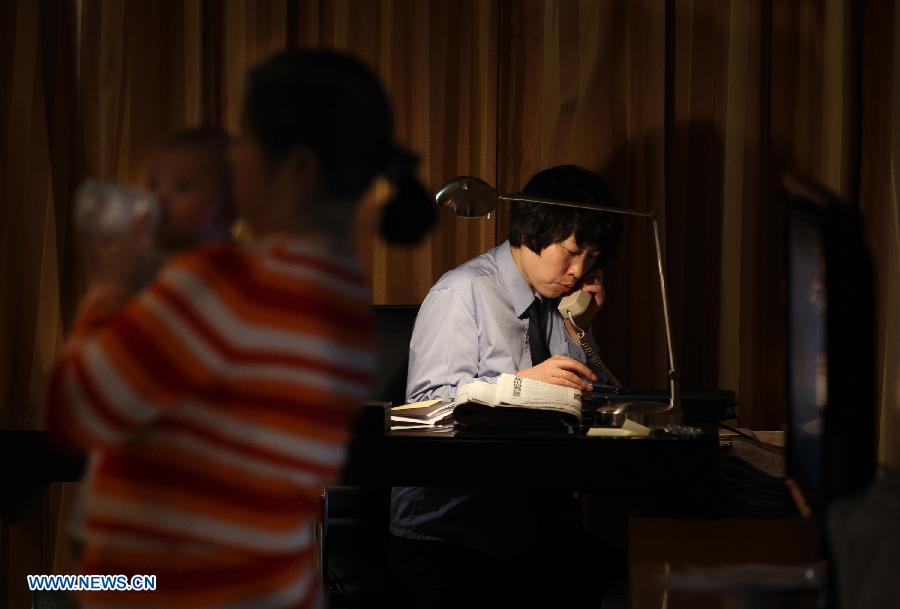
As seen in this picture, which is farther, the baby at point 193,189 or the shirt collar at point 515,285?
the shirt collar at point 515,285

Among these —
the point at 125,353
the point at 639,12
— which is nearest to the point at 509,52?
the point at 639,12

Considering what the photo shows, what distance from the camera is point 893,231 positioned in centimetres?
241

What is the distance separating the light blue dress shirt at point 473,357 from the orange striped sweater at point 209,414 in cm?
110

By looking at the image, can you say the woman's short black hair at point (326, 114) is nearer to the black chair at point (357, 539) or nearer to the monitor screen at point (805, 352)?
the monitor screen at point (805, 352)

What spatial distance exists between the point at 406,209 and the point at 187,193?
0.18 meters

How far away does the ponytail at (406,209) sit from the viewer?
33.4 inches

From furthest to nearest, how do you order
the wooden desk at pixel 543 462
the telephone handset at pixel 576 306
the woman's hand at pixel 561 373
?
the telephone handset at pixel 576 306
the woman's hand at pixel 561 373
the wooden desk at pixel 543 462

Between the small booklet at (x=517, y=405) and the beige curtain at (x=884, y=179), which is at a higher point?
the beige curtain at (x=884, y=179)

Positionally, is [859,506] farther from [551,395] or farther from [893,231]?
[893,231]

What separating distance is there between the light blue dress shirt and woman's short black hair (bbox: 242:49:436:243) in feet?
3.80

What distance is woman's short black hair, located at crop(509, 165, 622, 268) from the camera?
2102 millimetres

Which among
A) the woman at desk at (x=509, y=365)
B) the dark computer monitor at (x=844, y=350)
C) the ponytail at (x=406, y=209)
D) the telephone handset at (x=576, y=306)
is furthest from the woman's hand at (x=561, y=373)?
the ponytail at (x=406, y=209)

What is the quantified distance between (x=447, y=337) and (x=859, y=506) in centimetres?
116

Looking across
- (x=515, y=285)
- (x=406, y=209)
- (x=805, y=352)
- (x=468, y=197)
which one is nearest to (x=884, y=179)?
(x=515, y=285)
